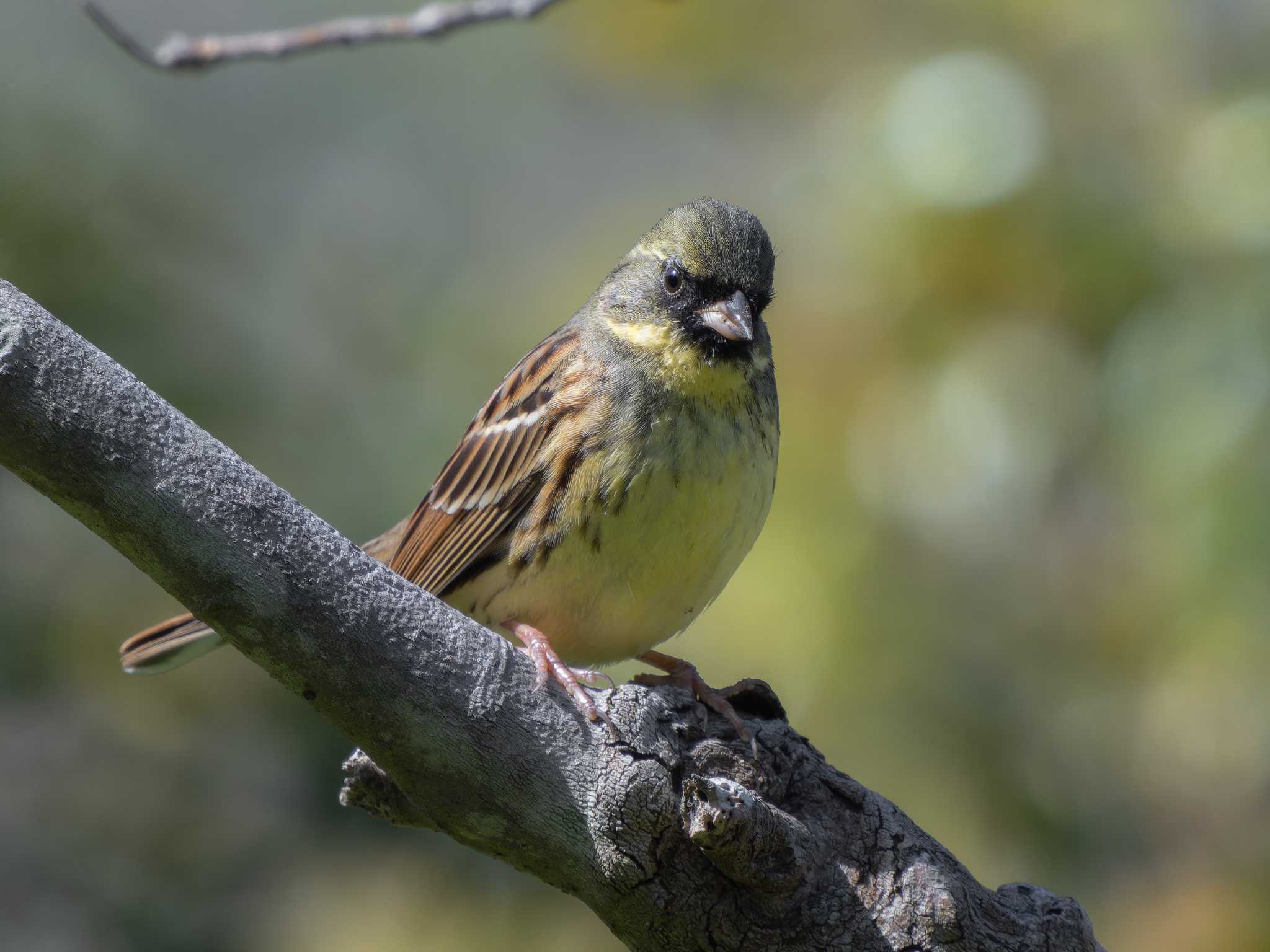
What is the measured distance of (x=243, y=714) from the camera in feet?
17.1

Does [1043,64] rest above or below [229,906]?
above

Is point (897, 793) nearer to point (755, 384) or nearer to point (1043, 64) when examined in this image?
point (755, 384)

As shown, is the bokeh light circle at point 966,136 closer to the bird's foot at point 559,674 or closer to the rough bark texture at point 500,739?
the bird's foot at point 559,674

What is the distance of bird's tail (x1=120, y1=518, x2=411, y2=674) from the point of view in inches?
168

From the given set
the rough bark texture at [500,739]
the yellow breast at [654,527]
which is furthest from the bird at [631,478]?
the rough bark texture at [500,739]

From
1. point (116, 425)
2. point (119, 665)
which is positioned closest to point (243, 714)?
point (119, 665)

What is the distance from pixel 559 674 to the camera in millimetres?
3129

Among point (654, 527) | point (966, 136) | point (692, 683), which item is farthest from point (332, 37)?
point (966, 136)

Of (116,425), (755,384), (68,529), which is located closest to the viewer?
(116,425)

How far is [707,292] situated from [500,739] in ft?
5.91

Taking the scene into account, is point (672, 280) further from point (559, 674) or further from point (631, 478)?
point (559, 674)

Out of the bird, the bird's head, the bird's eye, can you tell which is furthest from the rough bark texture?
the bird's eye

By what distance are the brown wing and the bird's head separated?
1.09 ft

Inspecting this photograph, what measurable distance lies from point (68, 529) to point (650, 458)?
278cm
